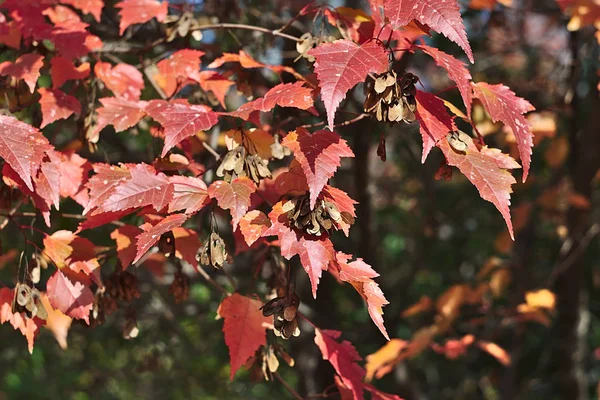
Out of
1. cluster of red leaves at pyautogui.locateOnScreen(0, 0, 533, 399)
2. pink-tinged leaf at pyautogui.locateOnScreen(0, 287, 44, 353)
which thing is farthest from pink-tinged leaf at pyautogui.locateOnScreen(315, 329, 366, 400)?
pink-tinged leaf at pyautogui.locateOnScreen(0, 287, 44, 353)

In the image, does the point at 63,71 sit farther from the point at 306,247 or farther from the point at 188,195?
the point at 306,247

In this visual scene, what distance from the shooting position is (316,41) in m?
1.65

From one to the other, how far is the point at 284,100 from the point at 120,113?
Result: 449mm

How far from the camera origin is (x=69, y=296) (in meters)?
1.56

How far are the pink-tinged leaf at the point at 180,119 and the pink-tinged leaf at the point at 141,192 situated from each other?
0.19ft

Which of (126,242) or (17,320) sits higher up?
(126,242)

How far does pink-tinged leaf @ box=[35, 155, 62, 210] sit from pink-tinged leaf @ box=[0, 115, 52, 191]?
0.06 m

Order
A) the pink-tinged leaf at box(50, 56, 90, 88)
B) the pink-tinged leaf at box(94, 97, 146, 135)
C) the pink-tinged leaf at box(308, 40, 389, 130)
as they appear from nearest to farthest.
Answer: the pink-tinged leaf at box(308, 40, 389, 130) → the pink-tinged leaf at box(94, 97, 146, 135) → the pink-tinged leaf at box(50, 56, 90, 88)

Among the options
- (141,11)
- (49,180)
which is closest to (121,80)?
(141,11)

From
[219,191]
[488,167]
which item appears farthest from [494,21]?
[219,191]

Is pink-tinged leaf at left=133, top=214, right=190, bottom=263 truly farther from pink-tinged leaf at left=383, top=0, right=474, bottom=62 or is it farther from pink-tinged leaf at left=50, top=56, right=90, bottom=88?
pink-tinged leaf at left=50, top=56, right=90, bottom=88

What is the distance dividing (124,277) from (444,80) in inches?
193

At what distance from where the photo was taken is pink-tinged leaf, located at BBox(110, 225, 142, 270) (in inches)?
63.3

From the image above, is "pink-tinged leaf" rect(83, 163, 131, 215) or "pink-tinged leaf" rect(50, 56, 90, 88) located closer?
"pink-tinged leaf" rect(83, 163, 131, 215)
